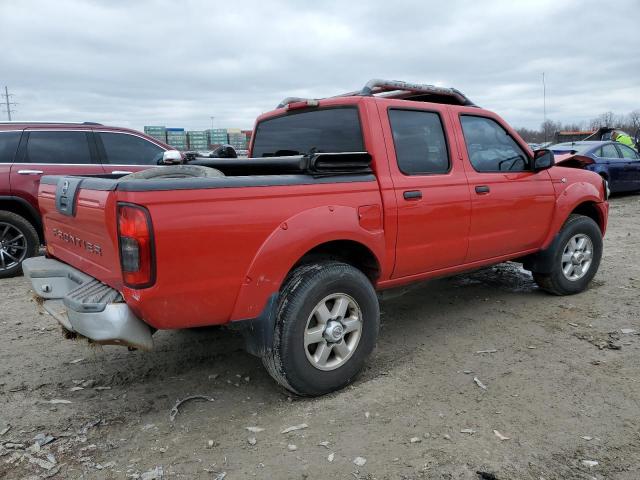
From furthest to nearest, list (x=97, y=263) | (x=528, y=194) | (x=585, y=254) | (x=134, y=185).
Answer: (x=585, y=254) → (x=528, y=194) → (x=97, y=263) → (x=134, y=185)

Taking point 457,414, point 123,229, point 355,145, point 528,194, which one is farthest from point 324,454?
point 528,194

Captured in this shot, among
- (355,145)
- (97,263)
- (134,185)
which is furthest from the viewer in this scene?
(355,145)

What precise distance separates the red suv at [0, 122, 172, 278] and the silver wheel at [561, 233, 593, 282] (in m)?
4.75

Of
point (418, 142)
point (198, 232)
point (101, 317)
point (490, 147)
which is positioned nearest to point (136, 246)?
point (198, 232)

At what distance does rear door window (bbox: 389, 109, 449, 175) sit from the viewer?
372 centimetres

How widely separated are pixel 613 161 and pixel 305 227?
12286mm

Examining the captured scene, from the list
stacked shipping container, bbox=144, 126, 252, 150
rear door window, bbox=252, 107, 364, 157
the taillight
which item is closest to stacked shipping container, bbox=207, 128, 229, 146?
stacked shipping container, bbox=144, 126, 252, 150

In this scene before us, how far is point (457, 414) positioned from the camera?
2.99 m

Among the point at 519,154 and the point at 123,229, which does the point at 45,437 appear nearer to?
the point at 123,229

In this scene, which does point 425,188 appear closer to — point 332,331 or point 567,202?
point 332,331

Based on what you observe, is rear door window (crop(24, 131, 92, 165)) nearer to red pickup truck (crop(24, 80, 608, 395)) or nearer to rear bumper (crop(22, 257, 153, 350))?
red pickup truck (crop(24, 80, 608, 395))

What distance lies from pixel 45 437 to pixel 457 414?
7.56ft

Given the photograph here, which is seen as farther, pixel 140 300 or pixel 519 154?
pixel 519 154

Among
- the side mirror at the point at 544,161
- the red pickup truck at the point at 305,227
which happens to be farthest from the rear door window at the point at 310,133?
the side mirror at the point at 544,161
